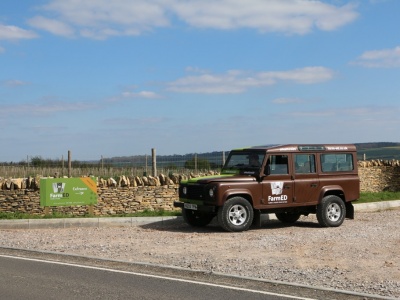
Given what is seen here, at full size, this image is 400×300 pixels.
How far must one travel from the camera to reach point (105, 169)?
27156 mm

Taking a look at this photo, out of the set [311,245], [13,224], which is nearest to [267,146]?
[311,245]

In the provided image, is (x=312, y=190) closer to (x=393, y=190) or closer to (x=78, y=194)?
(x=78, y=194)

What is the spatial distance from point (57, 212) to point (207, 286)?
417 inches

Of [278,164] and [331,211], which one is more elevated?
[278,164]

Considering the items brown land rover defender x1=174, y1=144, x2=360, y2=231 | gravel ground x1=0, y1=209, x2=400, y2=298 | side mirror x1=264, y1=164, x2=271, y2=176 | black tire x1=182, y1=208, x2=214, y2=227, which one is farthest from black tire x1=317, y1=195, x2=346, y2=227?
black tire x1=182, y1=208, x2=214, y2=227

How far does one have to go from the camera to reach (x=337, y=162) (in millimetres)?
16797

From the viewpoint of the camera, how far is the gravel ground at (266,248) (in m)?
9.46

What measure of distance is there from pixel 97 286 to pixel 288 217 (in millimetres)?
9604

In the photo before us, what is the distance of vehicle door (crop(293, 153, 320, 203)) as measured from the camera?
52.4 feet

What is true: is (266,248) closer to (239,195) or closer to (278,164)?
(239,195)

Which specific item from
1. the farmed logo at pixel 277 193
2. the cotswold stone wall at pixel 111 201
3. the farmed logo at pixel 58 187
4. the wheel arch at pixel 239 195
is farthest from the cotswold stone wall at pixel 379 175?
the farmed logo at pixel 58 187

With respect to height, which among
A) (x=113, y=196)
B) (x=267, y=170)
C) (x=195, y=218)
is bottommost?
(x=195, y=218)

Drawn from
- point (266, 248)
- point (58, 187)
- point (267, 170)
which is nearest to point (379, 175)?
point (267, 170)

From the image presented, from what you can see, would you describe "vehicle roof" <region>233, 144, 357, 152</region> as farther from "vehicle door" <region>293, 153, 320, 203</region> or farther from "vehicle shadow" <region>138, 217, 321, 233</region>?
"vehicle shadow" <region>138, 217, 321, 233</region>
